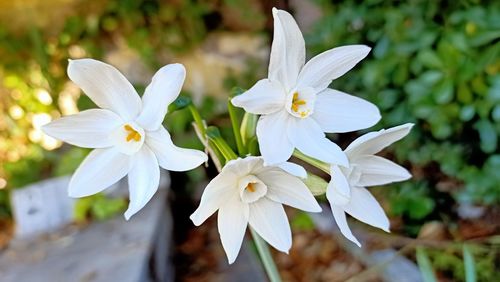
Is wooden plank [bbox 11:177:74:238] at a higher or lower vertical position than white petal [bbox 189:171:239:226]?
lower

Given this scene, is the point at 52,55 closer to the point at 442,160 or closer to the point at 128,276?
the point at 128,276

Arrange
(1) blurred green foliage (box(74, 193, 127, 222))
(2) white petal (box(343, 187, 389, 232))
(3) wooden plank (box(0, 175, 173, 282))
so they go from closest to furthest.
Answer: (2) white petal (box(343, 187, 389, 232)) → (3) wooden plank (box(0, 175, 173, 282)) → (1) blurred green foliage (box(74, 193, 127, 222))

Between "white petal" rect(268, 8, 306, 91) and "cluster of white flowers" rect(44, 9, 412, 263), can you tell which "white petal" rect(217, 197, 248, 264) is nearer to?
"cluster of white flowers" rect(44, 9, 412, 263)

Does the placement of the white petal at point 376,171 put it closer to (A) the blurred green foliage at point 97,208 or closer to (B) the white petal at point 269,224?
(B) the white petal at point 269,224

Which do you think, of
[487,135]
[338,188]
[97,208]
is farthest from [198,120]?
[97,208]

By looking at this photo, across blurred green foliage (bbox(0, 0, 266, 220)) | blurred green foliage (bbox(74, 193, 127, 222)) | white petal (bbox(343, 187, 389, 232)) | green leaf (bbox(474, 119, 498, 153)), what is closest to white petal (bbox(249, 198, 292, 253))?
white petal (bbox(343, 187, 389, 232))

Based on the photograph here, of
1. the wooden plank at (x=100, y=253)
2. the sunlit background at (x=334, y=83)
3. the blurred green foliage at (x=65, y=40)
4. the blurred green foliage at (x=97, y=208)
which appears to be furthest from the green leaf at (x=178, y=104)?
the blurred green foliage at (x=65, y=40)
